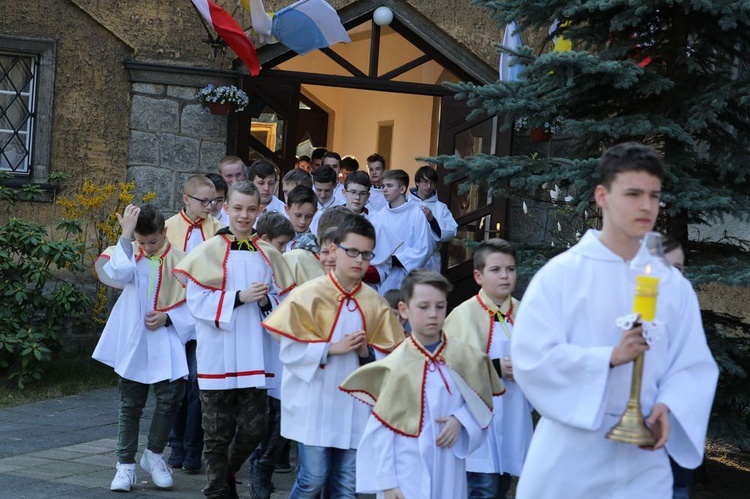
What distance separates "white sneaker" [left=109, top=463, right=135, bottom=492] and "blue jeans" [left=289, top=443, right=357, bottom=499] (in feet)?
5.23

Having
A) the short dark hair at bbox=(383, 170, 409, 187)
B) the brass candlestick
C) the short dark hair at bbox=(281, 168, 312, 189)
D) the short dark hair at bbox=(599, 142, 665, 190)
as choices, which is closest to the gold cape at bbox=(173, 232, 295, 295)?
the short dark hair at bbox=(281, 168, 312, 189)

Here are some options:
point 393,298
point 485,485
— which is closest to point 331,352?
point 485,485

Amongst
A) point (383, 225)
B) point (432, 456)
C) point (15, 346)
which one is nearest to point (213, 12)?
point (383, 225)

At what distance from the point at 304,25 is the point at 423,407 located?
23.4ft

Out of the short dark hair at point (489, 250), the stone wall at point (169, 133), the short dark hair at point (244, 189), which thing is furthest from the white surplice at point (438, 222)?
the short dark hair at point (489, 250)

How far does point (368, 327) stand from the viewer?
241 inches

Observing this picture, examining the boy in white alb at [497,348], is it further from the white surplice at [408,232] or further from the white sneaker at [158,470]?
the white surplice at [408,232]

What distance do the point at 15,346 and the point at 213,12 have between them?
3.65m

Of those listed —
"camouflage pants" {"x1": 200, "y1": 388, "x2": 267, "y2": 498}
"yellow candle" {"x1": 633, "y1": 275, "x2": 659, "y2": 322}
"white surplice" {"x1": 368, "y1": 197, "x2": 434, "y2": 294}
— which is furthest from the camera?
"white surplice" {"x1": 368, "y1": 197, "x2": 434, "y2": 294}

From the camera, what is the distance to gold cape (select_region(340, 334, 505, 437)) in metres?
5.26

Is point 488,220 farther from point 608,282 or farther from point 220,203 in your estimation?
point 608,282

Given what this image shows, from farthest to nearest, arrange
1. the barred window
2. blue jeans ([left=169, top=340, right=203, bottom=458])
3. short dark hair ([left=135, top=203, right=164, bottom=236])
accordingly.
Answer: the barred window, blue jeans ([left=169, top=340, right=203, bottom=458]), short dark hair ([left=135, top=203, right=164, bottom=236])

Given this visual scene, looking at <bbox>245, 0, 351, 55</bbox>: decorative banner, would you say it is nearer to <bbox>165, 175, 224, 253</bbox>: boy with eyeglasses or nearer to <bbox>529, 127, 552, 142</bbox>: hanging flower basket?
<bbox>529, 127, 552, 142</bbox>: hanging flower basket

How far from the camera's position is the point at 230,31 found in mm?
11523
